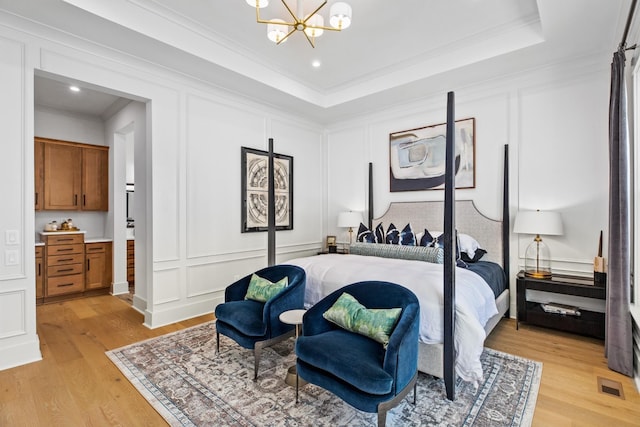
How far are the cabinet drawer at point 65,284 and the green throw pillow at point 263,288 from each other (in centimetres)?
342

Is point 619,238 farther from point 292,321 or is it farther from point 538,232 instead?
point 292,321

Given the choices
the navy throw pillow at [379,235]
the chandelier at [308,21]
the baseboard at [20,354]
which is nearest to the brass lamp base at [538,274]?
the navy throw pillow at [379,235]

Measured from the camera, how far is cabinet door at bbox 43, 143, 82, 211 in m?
4.81

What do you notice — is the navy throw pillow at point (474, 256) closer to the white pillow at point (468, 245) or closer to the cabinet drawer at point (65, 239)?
the white pillow at point (468, 245)

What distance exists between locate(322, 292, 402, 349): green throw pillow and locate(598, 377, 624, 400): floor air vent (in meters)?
1.66

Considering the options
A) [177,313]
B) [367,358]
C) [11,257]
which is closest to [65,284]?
[177,313]

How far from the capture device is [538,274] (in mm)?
3414

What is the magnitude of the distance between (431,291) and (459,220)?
2.14 meters

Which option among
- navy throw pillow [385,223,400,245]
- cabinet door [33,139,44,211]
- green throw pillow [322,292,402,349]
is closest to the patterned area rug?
green throw pillow [322,292,402,349]

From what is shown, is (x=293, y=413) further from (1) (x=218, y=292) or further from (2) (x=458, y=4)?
(2) (x=458, y=4)

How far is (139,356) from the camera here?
9.31 feet

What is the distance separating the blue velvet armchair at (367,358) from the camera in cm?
172

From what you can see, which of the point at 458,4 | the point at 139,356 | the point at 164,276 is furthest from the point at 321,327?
the point at 458,4

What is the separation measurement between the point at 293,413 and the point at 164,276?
7.85ft
